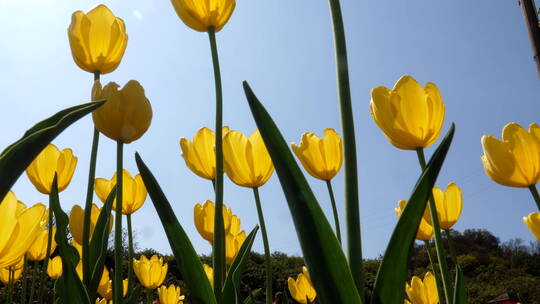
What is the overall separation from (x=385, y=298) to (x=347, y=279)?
75 millimetres

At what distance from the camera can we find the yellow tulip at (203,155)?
5.32ft

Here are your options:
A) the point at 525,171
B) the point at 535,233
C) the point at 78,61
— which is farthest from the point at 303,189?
the point at 535,233

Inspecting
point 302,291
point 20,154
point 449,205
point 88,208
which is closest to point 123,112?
point 88,208

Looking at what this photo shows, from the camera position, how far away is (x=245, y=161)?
61.3 inches

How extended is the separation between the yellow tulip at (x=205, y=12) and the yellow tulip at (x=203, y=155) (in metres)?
0.44

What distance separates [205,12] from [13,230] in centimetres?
70

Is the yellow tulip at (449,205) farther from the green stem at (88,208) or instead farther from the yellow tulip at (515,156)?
the green stem at (88,208)

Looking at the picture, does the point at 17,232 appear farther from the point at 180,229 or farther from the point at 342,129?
the point at 342,129

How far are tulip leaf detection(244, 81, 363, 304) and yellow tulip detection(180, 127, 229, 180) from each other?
0.92m

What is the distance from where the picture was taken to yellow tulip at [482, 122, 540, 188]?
126 cm

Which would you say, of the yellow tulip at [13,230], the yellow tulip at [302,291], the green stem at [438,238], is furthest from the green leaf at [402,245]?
the yellow tulip at [302,291]

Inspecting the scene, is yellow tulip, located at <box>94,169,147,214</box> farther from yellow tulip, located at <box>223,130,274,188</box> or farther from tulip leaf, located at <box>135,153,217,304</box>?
tulip leaf, located at <box>135,153,217,304</box>

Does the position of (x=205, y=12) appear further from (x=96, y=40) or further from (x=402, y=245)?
(x=402, y=245)

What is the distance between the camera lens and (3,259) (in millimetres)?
1087
